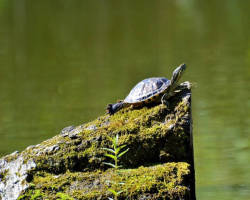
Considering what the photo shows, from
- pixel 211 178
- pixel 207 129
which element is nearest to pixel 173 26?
pixel 207 129

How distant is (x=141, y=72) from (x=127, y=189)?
1177cm

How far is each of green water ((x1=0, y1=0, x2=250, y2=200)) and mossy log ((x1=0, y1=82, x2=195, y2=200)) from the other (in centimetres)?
204

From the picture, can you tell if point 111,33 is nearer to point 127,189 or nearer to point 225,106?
point 225,106

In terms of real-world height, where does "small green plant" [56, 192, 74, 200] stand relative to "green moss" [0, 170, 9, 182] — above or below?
below

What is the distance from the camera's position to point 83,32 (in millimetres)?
27484

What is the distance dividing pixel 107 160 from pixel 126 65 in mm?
12945

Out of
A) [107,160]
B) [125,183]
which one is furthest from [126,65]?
[125,183]

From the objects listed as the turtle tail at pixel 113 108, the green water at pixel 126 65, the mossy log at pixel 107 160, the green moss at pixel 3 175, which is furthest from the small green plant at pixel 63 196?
the green water at pixel 126 65

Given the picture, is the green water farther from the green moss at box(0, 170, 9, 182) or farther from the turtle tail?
the green moss at box(0, 170, 9, 182)

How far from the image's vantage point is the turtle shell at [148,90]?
21.3 feet

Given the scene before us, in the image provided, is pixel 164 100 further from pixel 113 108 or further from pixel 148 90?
pixel 113 108

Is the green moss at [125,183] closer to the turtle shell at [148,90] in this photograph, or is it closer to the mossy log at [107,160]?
the mossy log at [107,160]

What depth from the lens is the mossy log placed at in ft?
18.5

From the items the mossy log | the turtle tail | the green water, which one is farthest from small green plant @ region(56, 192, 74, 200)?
the green water
